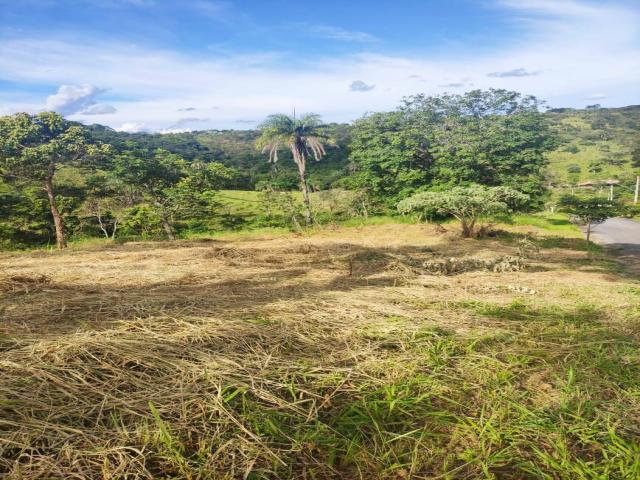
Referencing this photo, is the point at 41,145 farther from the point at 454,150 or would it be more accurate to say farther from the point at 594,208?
the point at 454,150

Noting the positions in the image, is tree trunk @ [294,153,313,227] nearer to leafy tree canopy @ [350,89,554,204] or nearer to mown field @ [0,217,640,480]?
leafy tree canopy @ [350,89,554,204]

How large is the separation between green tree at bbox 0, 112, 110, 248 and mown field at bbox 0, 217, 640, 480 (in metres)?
10.1

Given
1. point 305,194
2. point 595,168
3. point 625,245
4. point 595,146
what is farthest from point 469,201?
point 595,146

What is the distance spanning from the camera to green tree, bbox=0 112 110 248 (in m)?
11.6

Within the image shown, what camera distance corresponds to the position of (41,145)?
11.5 metres

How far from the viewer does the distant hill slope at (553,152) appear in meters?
33.8

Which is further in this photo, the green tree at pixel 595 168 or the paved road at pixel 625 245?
the green tree at pixel 595 168

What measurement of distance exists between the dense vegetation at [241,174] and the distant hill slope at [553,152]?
250 cm

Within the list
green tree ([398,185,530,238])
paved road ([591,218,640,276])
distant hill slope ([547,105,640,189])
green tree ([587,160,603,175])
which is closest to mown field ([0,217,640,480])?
paved road ([591,218,640,276])

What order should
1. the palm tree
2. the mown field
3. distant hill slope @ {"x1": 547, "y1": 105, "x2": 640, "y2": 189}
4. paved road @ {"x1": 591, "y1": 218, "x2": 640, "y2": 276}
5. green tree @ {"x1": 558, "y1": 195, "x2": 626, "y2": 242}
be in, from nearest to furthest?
the mown field → paved road @ {"x1": 591, "y1": 218, "x2": 640, "y2": 276} → green tree @ {"x1": 558, "y1": 195, "x2": 626, "y2": 242} → the palm tree → distant hill slope @ {"x1": 547, "y1": 105, "x2": 640, "y2": 189}

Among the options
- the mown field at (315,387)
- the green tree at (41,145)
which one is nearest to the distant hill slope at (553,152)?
the green tree at (41,145)

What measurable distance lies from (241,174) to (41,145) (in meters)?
10.8

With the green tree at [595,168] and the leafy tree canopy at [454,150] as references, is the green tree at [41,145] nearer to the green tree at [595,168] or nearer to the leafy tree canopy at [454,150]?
the leafy tree canopy at [454,150]

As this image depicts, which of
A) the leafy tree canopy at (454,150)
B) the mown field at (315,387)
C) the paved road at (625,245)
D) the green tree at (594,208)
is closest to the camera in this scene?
the mown field at (315,387)
